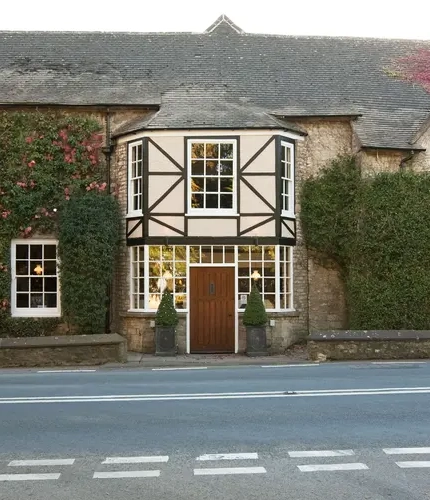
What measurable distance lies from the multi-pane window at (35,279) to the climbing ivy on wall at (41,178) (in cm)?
36

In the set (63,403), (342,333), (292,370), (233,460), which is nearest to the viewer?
(233,460)

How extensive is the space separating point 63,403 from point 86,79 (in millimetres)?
15325

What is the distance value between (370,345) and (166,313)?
5.19 m

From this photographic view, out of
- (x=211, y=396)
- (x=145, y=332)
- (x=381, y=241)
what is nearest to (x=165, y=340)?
(x=145, y=332)

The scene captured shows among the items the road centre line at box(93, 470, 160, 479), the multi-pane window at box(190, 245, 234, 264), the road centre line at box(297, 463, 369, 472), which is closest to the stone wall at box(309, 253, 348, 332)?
the multi-pane window at box(190, 245, 234, 264)

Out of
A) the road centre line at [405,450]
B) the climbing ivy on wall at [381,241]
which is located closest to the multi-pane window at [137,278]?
the climbing ivy on wall at [381,241]

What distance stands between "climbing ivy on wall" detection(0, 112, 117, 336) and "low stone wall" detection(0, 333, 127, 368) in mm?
3379

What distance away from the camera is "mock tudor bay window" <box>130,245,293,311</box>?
23016mm

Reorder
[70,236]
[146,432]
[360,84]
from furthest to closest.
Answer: [360,84], [70,236], [146,432]

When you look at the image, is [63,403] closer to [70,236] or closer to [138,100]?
[70,236]

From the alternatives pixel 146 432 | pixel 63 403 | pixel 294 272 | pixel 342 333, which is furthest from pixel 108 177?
pixel 146 432

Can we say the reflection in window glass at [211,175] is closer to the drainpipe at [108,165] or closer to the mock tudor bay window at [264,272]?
the mock tudor bay window at [264,272]

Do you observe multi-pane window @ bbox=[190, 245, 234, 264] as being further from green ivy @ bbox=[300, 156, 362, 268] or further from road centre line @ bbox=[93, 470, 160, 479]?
road centre line @ bbox=[93, 470, 160, 479]

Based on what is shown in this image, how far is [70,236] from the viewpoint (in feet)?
73.4
